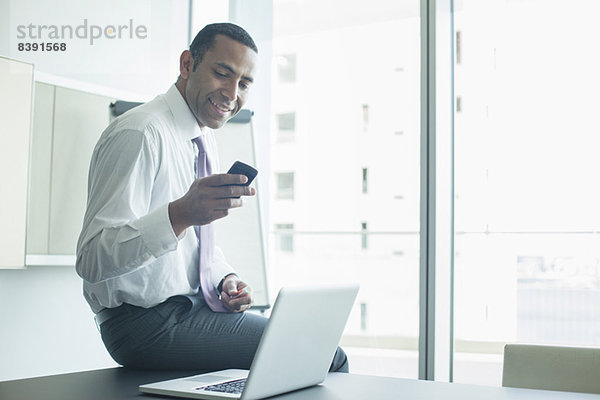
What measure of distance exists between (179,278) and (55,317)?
1.26 m

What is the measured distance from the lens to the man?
1.34 m

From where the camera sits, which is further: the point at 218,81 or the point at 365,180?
the point at 365,180

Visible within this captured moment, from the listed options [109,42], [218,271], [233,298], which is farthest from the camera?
[109,42]

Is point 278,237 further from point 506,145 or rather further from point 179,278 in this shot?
point 179,278

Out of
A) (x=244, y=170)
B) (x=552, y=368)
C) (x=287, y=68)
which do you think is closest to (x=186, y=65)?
(x=244, y=170)

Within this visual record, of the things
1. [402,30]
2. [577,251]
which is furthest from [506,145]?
[402,30]

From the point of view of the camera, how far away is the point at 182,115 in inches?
69.4

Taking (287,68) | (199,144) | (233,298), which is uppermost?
(287,68)

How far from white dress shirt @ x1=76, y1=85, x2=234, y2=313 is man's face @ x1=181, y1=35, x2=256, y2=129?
43mm

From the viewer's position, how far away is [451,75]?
112 inches

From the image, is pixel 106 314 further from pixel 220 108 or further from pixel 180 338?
pixel 220 108

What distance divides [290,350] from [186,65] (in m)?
1.10

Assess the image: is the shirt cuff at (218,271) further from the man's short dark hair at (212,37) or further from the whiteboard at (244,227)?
the whiteboard at (244,227)

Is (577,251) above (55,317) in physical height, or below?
above
